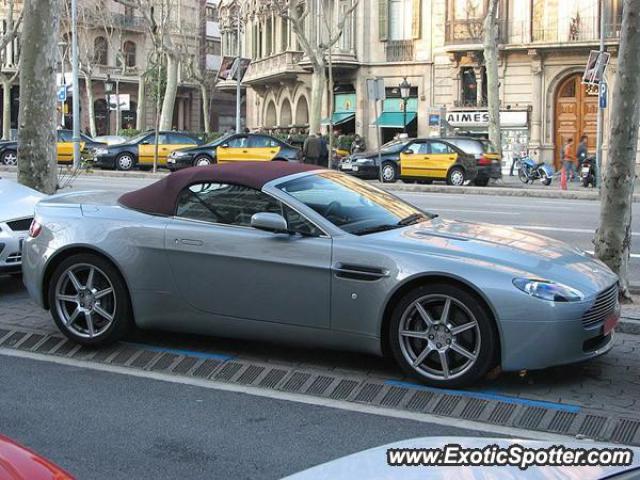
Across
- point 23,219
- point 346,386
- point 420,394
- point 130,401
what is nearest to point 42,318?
point 23,219

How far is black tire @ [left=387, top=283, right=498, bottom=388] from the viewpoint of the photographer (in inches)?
208

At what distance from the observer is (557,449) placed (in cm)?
225

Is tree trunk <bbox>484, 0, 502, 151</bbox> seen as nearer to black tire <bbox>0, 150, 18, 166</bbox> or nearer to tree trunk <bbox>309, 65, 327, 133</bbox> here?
tree trunk <bbox>309, 65, 327, 133</bbox>

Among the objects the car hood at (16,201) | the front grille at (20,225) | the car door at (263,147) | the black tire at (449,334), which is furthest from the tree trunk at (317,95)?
the black tire at (449,334)

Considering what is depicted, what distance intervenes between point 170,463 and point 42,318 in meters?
3.60

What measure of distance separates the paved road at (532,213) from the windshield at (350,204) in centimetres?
440

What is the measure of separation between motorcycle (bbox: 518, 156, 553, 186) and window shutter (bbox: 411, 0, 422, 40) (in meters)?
14.3

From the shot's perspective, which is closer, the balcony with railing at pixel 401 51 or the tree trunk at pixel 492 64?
the tree trunk at pixel 492 64

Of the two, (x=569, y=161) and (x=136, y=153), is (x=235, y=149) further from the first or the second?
(x=569, y=161)

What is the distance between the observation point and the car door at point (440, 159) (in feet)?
87.3

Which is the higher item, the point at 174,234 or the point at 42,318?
the point at 174,234

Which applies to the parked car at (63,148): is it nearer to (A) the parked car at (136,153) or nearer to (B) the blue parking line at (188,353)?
(A) the parked car at (136,153)

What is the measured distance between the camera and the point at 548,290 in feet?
17.1

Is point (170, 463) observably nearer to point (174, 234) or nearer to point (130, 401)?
point (130, 401)
